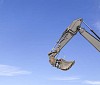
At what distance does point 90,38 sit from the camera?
29.3 metres

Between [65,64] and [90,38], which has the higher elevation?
[90,38]

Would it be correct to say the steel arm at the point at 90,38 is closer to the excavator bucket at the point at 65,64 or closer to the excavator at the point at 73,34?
the excavator at the point at 73,34

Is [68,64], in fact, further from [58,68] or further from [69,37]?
[69,37]

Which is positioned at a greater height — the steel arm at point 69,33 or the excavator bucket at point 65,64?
the steel arm at point 69,33

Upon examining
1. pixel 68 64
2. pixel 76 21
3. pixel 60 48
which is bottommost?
pixel 68 64

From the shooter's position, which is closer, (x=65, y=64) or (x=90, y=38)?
(x=65, y=64)

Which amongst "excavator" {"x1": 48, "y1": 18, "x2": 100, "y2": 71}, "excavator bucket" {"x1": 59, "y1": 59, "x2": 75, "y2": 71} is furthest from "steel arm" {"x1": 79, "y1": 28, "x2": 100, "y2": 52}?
"excavator bucket" {"x1": 59, "y1": 59, "x2": 75, "y2": 71}

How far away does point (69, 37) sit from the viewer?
96.5ft

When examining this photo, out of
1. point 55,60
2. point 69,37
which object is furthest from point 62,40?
point 55,60

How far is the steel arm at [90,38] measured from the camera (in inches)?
1141

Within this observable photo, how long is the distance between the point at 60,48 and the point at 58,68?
240cm

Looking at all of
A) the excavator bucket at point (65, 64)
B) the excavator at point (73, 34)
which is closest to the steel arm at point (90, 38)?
the excavator at point (73, 34)

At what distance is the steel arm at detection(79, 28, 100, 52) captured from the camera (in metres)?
29.0

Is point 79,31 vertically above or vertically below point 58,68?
above
